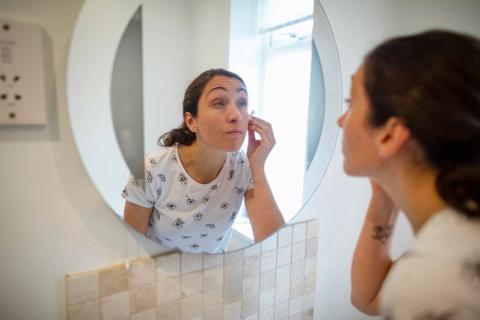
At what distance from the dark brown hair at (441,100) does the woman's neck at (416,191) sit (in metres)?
0.02

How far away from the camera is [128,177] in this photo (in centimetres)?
56

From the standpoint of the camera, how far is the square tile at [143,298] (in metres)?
0.61

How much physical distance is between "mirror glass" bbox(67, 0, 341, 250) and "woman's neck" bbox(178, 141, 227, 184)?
63 millimetres

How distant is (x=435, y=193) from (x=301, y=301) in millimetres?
570

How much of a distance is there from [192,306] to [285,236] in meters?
0.29

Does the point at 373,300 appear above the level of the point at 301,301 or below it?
above

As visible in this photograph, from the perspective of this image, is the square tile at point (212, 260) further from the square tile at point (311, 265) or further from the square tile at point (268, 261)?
the square tile at point (311, 265)

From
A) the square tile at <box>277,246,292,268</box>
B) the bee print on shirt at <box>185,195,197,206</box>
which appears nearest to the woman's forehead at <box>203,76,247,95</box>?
the bee print on shirt at <box>185,195,197,206</box>

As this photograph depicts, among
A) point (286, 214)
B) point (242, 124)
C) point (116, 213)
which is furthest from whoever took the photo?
point (286, 214)

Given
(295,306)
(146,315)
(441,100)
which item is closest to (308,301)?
(295,306)

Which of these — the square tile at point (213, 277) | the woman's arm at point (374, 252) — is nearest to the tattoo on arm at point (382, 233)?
the woman's arm at point (374, 252)

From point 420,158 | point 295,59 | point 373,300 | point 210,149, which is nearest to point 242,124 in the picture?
point 210,149

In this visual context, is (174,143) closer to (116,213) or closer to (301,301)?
(116,213)

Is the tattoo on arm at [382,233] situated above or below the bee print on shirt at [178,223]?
below
